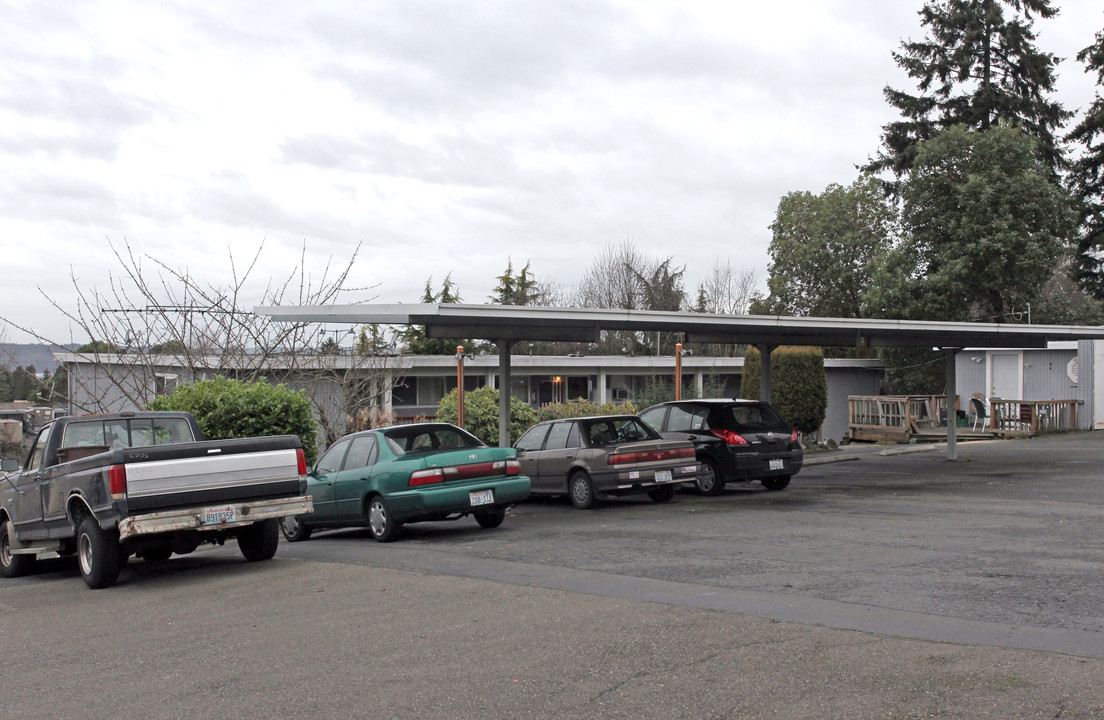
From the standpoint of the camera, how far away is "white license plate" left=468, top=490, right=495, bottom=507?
42.8 ft

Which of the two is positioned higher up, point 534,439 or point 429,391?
point 429,391

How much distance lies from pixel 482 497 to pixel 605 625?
586 cm

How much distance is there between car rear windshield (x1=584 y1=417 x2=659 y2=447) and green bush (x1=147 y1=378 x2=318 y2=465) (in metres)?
5.39

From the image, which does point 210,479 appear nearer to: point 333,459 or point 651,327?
point 333,459

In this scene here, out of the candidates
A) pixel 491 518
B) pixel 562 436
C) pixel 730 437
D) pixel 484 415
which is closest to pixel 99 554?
pixel 491 518

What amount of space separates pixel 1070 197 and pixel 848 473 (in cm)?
2370

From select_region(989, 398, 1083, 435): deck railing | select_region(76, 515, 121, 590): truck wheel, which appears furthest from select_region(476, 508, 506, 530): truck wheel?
select_region(989, 398, 1083, 435): deck railing

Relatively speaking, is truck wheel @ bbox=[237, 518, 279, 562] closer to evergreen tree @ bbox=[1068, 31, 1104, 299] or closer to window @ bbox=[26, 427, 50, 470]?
window @ bbox=[26, 427, 50, 470]

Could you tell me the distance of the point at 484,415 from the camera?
88.2ft

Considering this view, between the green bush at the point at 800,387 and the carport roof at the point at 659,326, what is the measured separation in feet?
23.9

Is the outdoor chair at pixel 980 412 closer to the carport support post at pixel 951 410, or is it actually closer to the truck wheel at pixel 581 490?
the carport support post at pixel 951 410

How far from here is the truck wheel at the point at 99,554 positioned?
10.4 metres

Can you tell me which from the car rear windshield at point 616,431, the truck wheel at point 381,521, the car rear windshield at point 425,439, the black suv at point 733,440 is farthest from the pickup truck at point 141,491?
the black suv at point 733,440

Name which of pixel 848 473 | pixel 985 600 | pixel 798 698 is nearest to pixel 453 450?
pixel 985 600
